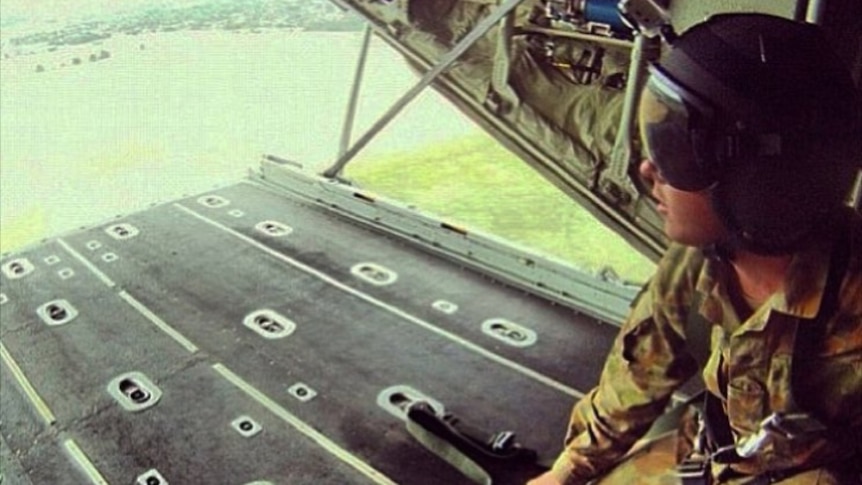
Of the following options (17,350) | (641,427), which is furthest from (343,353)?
(641,427)

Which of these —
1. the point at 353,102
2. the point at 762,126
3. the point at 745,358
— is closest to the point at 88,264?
the point at 353,102

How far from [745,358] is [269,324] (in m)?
2.57

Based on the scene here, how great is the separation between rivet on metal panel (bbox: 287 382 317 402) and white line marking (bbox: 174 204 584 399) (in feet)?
2.04

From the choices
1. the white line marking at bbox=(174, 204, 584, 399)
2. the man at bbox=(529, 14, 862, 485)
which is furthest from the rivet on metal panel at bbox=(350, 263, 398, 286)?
the man at bbox=(529, 14, 862, 485)

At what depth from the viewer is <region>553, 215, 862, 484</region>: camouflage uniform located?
1.36 metres

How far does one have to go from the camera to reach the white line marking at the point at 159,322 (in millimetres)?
3537

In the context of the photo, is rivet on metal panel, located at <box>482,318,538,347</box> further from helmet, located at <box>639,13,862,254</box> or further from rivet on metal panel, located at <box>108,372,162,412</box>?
helmet, located at <box>639,13,862,254</box>

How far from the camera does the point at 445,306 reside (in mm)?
3791

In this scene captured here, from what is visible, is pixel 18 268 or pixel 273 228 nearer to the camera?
pixel 18 268

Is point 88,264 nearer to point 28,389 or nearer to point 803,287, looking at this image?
point 28,389

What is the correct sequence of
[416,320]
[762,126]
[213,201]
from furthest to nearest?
[213,201] < [416,320] < [762,126]

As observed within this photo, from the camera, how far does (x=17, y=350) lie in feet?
11.8

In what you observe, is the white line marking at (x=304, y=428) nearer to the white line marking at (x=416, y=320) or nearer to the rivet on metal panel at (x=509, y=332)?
the white line marking at (x=416, y=320)

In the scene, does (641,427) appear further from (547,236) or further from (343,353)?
(547,236)
